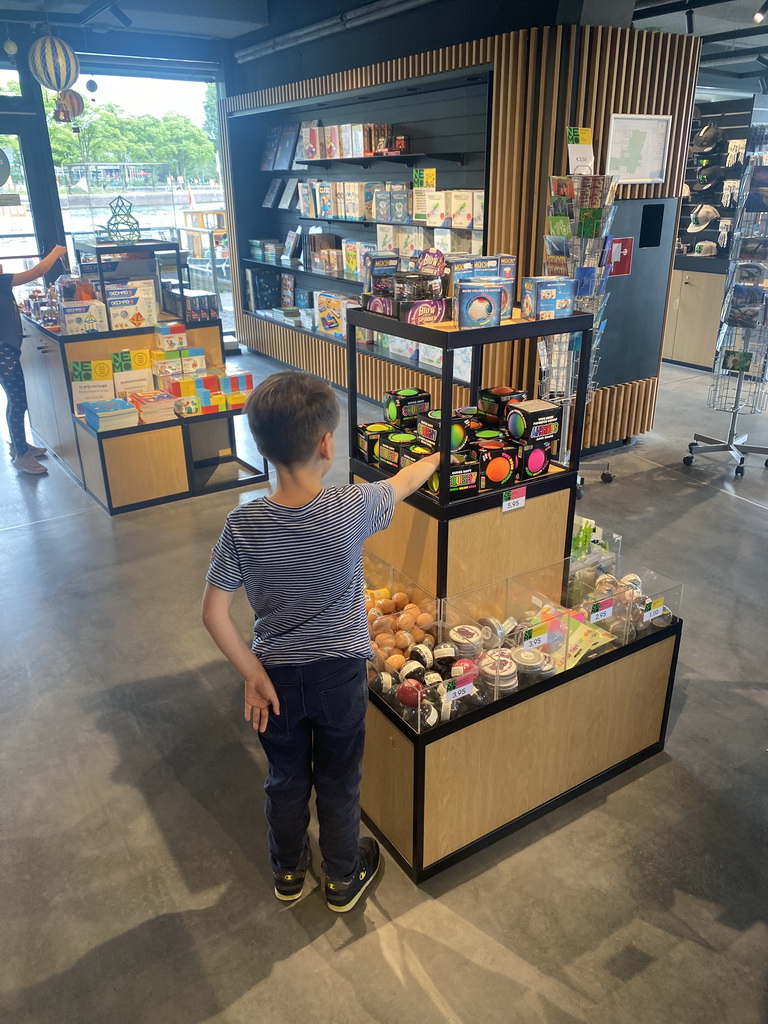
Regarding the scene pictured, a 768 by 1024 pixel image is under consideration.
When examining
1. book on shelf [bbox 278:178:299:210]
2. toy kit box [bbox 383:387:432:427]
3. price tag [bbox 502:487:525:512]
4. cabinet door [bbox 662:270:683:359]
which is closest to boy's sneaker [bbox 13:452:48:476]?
toy kit box [bbox 383:387:432:427]

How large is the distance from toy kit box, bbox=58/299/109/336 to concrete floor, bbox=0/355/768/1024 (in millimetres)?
2542

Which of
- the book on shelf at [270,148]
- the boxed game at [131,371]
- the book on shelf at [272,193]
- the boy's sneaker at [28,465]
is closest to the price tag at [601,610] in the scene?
the boxed game at [131,371]

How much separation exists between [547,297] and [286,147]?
6.73 metres

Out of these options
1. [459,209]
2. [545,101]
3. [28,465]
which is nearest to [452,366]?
[545,101]

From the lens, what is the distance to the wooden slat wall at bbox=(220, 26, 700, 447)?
4.83 metres

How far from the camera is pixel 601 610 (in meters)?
2.70

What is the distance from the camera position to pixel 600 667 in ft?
8.64

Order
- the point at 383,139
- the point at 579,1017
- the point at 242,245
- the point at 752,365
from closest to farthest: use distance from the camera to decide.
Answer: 1. the point at 579,1017
2. the point at 752,365
3. the point at 383,139
4. the point at 242,245

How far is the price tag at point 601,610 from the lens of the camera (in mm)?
2686

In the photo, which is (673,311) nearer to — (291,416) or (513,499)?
(513,499)

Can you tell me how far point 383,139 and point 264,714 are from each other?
5.82m

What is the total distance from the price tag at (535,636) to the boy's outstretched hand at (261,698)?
2.98ft

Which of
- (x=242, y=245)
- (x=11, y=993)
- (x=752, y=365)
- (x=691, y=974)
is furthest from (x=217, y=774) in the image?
(x=242, y=245)

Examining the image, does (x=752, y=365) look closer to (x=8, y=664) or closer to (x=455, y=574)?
(x=455, y=574)
